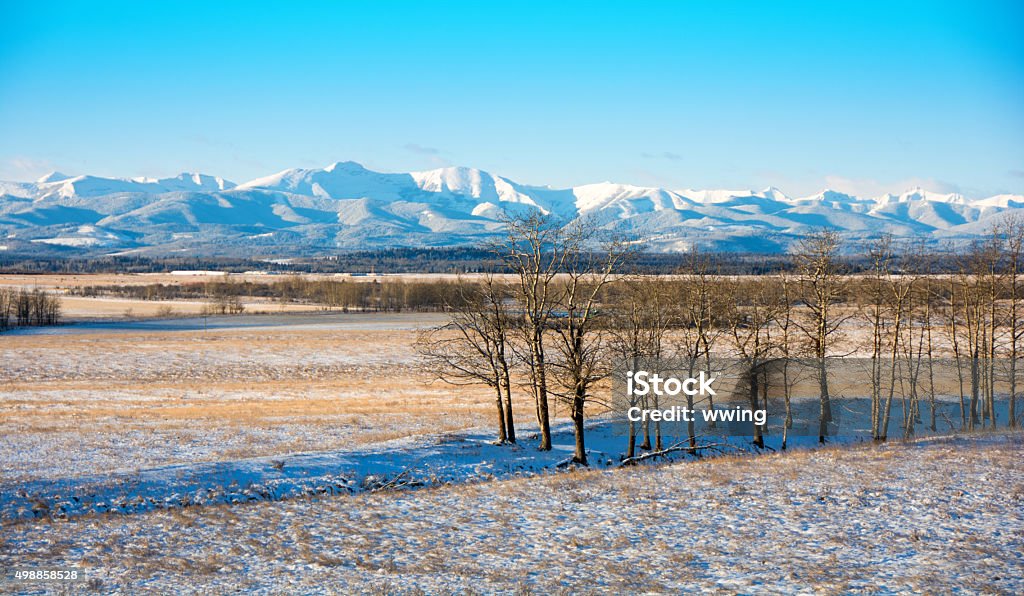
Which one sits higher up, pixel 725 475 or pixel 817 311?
pixel 817 311

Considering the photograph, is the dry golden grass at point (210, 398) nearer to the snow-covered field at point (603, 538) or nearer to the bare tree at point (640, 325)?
the bare tree at point (640, 325)

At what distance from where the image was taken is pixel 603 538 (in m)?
15.9

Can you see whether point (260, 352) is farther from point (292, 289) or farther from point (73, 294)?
point (73, 294)

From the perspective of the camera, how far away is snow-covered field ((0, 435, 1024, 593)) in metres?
13.3

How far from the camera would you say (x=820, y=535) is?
15617 millimetres

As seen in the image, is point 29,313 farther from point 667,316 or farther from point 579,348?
point 579,348

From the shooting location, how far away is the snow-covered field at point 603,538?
13336 millimetres


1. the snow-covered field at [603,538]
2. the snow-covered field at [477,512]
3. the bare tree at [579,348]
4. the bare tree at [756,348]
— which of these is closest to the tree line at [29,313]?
the snow-covered field at [477,512]

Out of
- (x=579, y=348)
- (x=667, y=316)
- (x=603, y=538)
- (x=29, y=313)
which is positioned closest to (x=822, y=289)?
(x=667, y=316)

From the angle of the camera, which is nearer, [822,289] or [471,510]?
[471,510]

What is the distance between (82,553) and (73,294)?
553 ft

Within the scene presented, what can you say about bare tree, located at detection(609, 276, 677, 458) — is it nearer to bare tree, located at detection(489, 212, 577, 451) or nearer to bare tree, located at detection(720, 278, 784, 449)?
bare tree, located at detection(720, 278, 784, 449)

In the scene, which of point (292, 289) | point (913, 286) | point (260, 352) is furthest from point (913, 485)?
point (292, 289)

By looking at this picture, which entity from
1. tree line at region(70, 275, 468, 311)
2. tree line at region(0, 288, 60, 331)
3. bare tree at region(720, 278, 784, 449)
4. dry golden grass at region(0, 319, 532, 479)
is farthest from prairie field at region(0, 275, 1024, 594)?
tree line at region(70, 275, 468, 311)
